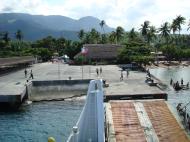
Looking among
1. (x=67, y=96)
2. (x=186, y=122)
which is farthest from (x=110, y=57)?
(x=186, y=122)

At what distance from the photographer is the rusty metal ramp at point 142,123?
109 ft

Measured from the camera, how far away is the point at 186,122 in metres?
37.3

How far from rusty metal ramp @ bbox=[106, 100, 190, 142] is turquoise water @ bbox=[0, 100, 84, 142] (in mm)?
7396

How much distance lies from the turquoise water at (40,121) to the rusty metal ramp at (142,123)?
7.40 metres

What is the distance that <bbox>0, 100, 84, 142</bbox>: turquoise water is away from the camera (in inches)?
1766

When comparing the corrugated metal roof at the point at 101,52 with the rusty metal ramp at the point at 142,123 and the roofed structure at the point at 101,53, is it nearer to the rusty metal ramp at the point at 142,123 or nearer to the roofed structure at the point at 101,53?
the roofed structure at the point at 101,53

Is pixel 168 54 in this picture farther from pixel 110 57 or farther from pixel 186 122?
pixel 186 122

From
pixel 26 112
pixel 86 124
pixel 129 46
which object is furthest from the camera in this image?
pixel 129 46

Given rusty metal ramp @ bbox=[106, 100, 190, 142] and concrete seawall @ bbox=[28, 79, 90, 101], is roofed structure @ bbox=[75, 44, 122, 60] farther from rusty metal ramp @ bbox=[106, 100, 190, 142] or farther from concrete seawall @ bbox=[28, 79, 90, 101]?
rusty metal ramp @ bbox=[106, 100, 190, 142]

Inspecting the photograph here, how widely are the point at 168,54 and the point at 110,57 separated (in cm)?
3545

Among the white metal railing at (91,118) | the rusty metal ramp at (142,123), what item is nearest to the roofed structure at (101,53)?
the rusty metal ramp at (142,123)

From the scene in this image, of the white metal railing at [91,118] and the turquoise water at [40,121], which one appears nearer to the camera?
the white metal railing at [91,118]

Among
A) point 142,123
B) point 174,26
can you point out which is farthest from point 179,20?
point 142,123

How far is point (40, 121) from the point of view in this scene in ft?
172
